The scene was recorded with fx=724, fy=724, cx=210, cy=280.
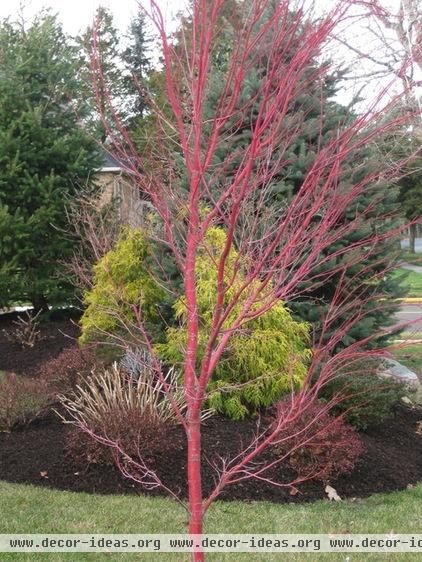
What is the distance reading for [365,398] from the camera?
6.81m

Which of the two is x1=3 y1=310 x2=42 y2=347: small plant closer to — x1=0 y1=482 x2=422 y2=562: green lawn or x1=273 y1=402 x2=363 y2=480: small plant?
x1=0 y1=482 x2=422 y2=562: green lawn

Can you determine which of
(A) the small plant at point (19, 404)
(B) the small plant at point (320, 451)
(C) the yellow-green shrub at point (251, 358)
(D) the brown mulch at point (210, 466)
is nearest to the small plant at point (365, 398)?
(D) the brown mulch at point (210, 466)

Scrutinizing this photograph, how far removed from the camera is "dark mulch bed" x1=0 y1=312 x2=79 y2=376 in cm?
1034

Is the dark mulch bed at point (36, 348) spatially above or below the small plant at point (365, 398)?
below

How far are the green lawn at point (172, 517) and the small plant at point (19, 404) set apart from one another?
49.5 inches

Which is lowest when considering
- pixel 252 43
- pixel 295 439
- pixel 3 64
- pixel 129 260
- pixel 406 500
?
pixel 406 500

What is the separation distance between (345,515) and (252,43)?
3582mm

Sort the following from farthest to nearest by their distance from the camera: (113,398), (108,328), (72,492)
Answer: (108,328), (113,398), (72,492)

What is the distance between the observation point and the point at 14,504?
497 cm

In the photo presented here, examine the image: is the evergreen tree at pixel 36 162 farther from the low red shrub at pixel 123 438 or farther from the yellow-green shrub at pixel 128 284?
the low red shrub at pixel 123 438

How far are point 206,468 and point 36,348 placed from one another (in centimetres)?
615

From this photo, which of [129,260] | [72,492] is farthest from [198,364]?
[129,260]

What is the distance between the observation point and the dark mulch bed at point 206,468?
5523 millimetres

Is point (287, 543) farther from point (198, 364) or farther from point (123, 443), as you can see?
point (198, 364)
